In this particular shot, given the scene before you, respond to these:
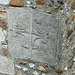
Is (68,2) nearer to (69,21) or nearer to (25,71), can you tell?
(69,21)

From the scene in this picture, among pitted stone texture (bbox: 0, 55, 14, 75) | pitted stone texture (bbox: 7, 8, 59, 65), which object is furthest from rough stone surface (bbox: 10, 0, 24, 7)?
pitted stone texture (bbox: 0, 55, 14, 75)

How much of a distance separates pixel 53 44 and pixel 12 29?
0.56 metres

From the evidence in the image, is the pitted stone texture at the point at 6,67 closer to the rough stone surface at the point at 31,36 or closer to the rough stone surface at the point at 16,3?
the rough stone surface at the point at 31,36

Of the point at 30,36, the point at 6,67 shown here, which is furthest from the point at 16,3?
the point at 6,67

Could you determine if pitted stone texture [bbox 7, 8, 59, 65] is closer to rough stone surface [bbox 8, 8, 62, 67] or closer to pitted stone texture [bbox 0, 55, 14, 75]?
rough stone surface [bbox 8, 8, 62, 67]

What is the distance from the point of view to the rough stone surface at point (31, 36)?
3135 millimetres

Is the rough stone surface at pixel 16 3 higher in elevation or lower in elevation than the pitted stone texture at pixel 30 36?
higher

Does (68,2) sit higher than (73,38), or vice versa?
(68,2)

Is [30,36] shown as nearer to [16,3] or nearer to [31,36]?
[31,36]

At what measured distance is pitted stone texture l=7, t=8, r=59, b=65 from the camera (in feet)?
10.3

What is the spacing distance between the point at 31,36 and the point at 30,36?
0.04ft

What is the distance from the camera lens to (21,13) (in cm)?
318

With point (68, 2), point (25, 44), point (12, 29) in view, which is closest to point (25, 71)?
point (25, 44)

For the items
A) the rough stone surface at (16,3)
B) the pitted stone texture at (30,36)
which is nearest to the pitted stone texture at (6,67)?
the pitted stone texture at (30,36)
